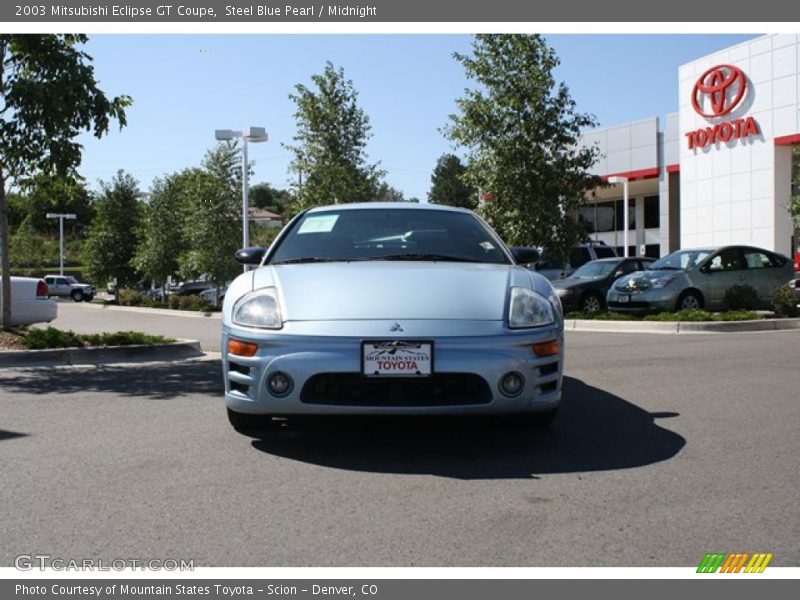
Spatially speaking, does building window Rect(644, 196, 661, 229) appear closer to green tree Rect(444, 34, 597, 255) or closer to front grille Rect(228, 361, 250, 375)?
green tree Rect(444, 34, 597, 255)

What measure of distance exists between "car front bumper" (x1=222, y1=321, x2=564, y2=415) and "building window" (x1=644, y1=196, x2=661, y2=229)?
1530 inches

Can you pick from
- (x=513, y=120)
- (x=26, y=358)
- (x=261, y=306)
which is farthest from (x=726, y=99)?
(x=261, y=306)

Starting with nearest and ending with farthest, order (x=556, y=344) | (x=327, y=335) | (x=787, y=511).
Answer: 1. (x=787, y=511)
2. (x=327, y=335)
3. (x=556, y=344)

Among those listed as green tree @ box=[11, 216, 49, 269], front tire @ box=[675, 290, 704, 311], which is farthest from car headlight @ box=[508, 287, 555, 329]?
green tree @ box=[11, 216, 49, 269]

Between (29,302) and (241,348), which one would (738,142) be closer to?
(29,302)

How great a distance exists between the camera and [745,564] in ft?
10.3

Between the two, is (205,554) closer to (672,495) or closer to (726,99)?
(672,495)

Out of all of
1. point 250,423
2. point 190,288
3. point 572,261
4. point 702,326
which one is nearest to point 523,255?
point 250,423

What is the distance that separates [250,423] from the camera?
519cm

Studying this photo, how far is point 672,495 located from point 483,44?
16.7 m

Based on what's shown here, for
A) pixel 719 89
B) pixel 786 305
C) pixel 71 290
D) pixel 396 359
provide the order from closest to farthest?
pixel 396 359, pixel 786 305, pixel 719 89, pixel 71 290

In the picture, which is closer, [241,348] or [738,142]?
[241,348]

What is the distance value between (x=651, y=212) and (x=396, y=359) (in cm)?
3993

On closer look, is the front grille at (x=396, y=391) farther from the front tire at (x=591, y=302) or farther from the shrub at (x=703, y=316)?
the front tire at (x=591, y=302)
